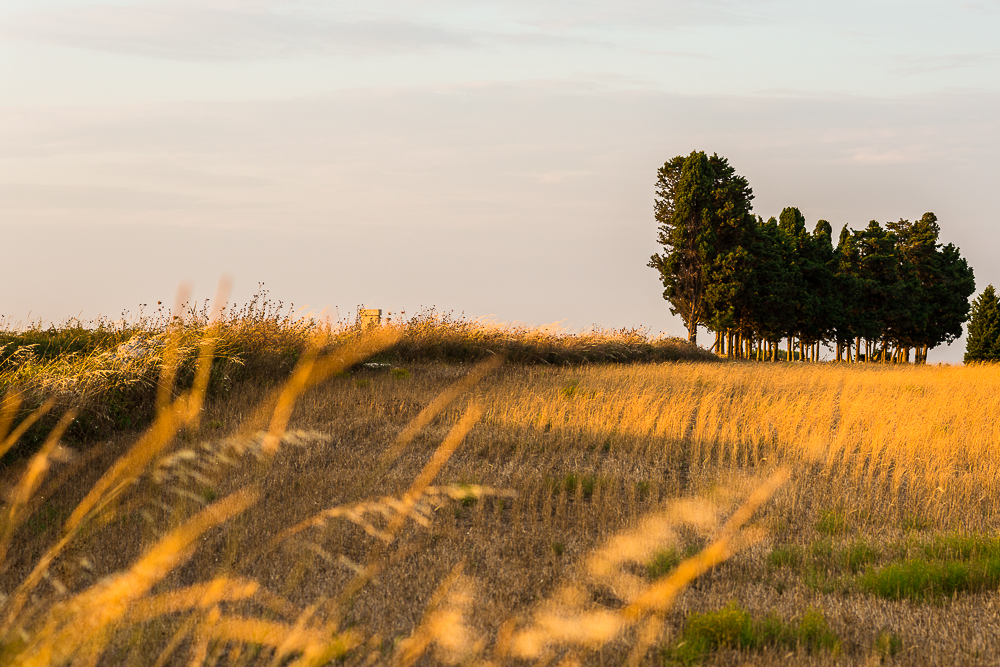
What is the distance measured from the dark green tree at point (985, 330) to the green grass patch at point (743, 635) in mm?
45430

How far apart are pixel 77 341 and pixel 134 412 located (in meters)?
4.42

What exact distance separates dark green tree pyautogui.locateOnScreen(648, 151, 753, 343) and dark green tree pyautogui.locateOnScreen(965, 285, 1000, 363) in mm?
19748

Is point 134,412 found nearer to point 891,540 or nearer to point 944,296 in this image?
point 891,540

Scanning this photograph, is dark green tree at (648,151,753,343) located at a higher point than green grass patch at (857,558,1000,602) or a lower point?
higher

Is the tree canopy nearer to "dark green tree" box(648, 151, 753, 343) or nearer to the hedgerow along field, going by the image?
"dark green tree" box(648, 151, 753, 343)

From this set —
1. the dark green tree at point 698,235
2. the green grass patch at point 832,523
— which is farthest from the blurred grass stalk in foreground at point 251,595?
the dark green tree at point 698,235

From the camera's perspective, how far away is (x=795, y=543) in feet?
20.5

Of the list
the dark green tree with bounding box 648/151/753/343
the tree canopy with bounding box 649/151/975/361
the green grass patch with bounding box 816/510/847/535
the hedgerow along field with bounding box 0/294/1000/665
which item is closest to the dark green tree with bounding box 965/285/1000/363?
the tree canopy with bounding box 649/151/975/361

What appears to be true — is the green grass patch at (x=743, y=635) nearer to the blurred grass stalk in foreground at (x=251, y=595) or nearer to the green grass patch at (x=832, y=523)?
the blurred grass stalk in foreground at (x=251, y=595)

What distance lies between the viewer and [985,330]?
4375cm

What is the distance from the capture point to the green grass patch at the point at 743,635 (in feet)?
14.7

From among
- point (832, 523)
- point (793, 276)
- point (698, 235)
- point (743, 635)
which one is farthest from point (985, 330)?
point (743, 635)

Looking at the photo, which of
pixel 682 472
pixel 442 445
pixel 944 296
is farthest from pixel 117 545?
pixel 944 296

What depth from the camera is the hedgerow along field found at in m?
4.82
